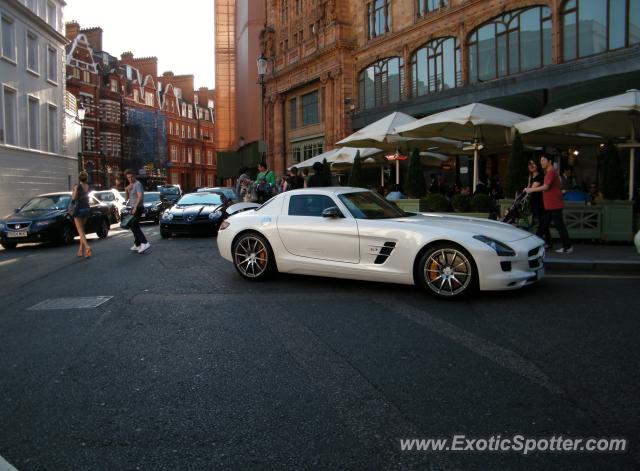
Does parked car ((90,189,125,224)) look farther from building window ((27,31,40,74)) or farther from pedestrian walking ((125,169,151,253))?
pedestrian walking ((125,169,151,253))

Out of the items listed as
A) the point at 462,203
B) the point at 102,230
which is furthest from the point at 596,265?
the point at 102,230

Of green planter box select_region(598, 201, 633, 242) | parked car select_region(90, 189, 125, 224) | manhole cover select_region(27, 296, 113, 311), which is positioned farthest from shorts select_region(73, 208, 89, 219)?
parked car select_region(90, 189, 125, 224)

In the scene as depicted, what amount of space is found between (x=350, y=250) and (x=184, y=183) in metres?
84.0

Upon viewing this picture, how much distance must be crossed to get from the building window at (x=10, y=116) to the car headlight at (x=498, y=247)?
1026 inches

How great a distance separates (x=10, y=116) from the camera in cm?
2634

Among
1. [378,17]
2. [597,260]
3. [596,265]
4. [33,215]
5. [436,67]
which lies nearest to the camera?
[596,265]

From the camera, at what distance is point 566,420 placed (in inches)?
122

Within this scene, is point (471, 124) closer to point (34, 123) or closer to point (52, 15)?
point (34, 123)

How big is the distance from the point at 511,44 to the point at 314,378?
72.2ft

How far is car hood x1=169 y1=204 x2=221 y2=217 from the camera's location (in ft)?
51.5

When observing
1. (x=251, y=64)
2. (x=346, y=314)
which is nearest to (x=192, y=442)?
(x=346, y=314)

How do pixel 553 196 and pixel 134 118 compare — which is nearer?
pixel 553 196

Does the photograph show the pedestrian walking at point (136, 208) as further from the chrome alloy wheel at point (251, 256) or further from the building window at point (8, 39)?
the building window at point (8, 39)

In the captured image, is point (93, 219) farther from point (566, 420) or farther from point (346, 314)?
point (566, 420)
